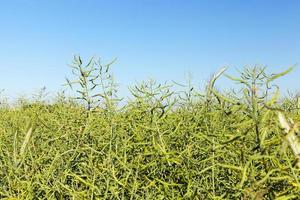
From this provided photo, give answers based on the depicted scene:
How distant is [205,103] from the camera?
1671mm

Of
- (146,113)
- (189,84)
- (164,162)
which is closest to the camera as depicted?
(164,162)

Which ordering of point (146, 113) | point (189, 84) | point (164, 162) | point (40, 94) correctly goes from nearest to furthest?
point (164, 162) → point (146, 113) → point (189, 84) → point (40, 94)

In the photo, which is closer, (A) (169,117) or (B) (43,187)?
(B) (43,187)

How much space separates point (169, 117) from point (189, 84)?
0.83 ft

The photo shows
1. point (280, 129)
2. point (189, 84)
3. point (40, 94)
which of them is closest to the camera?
point (280, 129)

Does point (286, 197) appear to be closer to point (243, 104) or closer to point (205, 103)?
point (243, 104)

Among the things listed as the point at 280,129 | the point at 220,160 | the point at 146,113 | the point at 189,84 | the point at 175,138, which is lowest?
the point at 280,129

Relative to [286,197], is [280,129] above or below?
above

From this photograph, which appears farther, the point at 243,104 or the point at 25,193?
the point at 25,193

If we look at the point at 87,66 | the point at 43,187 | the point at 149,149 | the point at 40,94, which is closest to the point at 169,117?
the point at 149,149

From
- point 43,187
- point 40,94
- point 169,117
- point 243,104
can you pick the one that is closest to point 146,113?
point 169,117

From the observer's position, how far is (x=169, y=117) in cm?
190

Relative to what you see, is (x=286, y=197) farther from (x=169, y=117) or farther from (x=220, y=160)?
(x=169, y=117)

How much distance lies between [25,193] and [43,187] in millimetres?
120
